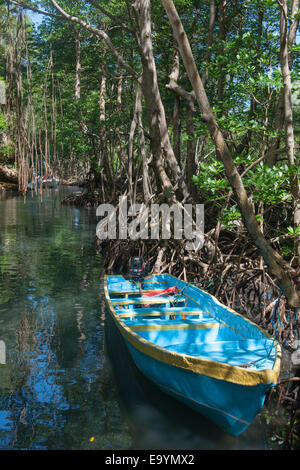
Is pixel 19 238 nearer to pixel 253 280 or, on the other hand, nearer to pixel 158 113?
pixel 158 113

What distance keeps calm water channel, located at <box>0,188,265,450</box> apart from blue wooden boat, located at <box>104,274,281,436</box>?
1.11 feet

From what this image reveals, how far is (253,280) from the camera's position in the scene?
7.57 metres

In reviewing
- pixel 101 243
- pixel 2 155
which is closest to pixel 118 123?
pixel 101 243

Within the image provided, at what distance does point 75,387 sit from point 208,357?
1772mm

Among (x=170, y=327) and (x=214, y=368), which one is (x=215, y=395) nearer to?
(x=214, y=368)

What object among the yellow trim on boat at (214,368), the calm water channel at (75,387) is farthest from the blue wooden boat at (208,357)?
the calm water channel at (75,387)

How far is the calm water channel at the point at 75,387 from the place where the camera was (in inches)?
170

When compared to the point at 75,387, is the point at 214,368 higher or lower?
higher

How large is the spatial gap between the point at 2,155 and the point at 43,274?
981 inches

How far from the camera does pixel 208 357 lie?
4.69 m

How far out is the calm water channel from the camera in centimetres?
433

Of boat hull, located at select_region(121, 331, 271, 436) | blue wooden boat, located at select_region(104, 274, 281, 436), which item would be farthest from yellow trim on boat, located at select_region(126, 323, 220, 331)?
boat hull, located at select_region(121, 331, 271, 436)

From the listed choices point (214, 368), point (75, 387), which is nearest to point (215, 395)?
point (214, 368)

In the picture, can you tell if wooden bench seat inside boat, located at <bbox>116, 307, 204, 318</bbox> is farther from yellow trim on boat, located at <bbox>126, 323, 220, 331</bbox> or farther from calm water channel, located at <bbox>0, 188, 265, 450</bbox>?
yellow trim on boat, located at <bbox>126, 323, 220, 331</bbox>
